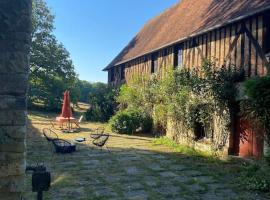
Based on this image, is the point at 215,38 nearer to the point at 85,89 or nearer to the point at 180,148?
the point at 180,148

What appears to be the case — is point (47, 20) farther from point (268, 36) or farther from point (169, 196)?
point (169, 196)

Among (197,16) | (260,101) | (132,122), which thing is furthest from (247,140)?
(132,122)

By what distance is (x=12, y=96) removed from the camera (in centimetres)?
341

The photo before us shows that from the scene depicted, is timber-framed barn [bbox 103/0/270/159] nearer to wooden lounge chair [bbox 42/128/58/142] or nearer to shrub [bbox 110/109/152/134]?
shrub [bbox 110/109/152/134]

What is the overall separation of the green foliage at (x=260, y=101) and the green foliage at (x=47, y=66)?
2183 centimetres

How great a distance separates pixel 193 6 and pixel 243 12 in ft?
22.5

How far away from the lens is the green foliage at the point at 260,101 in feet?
23.2

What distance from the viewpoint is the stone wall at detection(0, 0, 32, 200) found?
336 cm

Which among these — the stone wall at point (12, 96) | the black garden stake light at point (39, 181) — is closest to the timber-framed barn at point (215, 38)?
the black garden stake light at point (39, 181)

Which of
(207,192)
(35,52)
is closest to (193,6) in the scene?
(207,192)

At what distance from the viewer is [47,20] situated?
95.3 ft

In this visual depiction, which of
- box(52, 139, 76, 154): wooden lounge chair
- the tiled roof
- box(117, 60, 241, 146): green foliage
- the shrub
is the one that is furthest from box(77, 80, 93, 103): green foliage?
box(52, 139, 76, 154): wooden lounge chair

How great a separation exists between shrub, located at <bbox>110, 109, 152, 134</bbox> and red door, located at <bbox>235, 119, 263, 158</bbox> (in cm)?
636

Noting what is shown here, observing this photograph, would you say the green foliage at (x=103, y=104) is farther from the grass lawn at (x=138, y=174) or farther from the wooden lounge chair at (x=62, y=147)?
the wooden lounge chair at (x=62, y=147)
